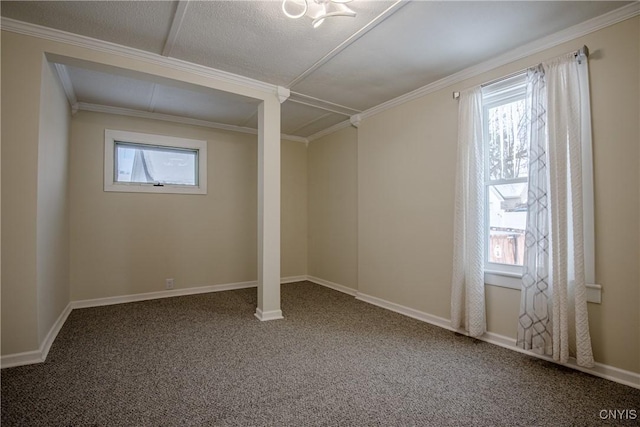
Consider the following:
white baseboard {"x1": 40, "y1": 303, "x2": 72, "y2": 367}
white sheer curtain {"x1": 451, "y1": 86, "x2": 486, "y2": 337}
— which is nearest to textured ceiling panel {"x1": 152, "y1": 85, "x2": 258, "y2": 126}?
white sheer curtain {"x1": 451, "y1": 86, "x2": 486, "y2": 337}

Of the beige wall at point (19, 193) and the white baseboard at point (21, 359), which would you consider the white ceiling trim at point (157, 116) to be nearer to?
the beige wall at point (19, 193)

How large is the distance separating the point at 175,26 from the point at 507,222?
318 centimetres

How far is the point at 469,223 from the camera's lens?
9.18 feet

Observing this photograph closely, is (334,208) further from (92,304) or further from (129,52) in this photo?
(92,304)

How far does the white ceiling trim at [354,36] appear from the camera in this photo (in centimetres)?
207

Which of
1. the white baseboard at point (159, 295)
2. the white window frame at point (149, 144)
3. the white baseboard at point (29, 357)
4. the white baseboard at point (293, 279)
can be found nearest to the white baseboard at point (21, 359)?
the white baseboard at point (29, 357)

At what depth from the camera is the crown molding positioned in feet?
7.36

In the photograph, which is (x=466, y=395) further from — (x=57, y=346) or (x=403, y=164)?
(x=57, y=346)

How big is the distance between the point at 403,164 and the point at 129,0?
286cm

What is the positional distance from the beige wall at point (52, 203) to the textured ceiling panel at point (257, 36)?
1.19 metres

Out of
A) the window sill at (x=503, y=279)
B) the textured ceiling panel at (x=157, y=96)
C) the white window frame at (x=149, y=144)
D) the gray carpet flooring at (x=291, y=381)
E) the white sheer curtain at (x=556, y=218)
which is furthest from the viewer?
the white window frame at (x=149, y=144)

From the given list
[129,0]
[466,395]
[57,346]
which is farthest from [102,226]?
[466,395]

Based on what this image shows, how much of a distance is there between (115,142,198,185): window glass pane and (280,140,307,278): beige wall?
1.49 m

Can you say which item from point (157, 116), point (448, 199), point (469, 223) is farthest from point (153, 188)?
point (469, 223)
